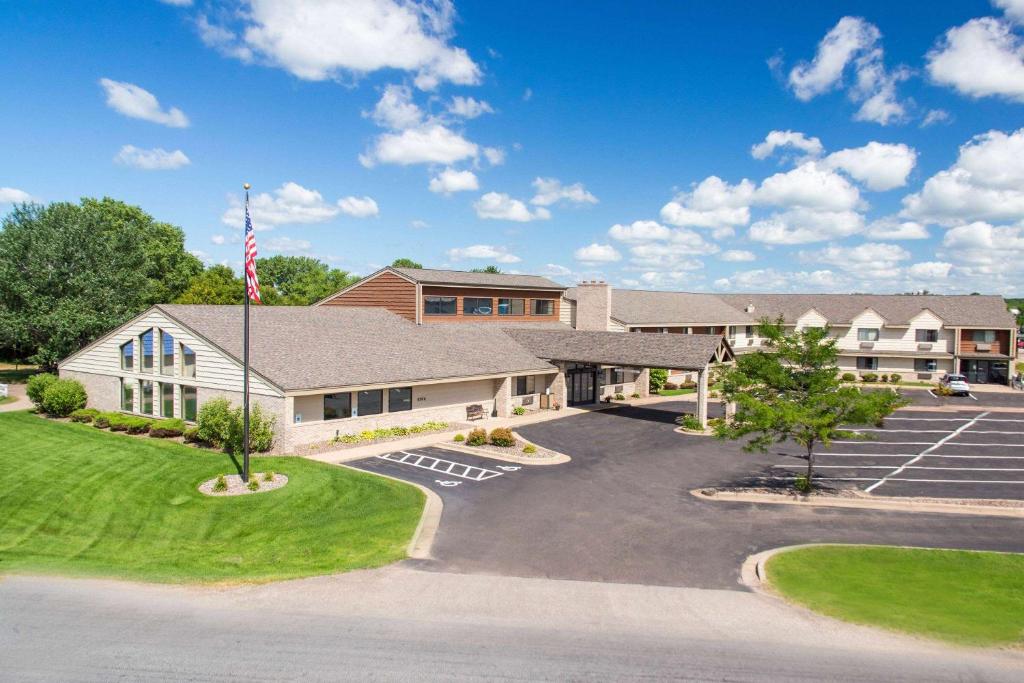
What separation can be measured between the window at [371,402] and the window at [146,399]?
11.5 m

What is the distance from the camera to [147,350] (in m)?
30.1

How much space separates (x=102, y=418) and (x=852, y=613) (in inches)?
1282

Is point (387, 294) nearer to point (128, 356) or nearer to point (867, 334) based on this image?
point (128, 356)

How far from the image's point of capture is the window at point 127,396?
103ft

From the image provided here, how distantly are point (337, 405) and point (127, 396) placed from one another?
1296 cm

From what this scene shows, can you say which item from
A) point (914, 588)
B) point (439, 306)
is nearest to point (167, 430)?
point (439, 306)

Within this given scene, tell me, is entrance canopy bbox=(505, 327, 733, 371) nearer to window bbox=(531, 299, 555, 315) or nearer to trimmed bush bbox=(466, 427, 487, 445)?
window bbox=(531, 299, 555, 315)

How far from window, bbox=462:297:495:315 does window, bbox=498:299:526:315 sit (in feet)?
3.01

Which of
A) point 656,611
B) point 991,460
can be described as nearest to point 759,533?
point 656,611

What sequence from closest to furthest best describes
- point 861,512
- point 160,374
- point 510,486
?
1. point 861,512
2. point 510,486
3. point 160,374

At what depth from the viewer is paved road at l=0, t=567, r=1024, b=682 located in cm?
959

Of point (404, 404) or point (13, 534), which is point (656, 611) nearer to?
point (13, 534)

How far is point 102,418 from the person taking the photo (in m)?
30.0

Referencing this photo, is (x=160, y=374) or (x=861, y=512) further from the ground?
(x=160, y=374)
